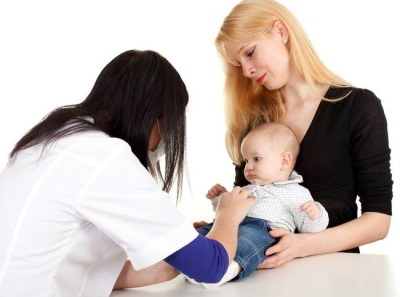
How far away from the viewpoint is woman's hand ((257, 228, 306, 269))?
190cm

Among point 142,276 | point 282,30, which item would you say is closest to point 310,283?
point 142,276

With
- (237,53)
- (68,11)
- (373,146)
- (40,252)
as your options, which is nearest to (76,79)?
(68,11)

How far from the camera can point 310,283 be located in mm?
1742

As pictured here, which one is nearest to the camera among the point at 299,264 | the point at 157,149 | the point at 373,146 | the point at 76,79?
the point at 157,149

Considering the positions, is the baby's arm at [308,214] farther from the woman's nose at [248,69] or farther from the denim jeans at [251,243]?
Answer: the woman's nose at [248,69]

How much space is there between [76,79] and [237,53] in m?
2.46

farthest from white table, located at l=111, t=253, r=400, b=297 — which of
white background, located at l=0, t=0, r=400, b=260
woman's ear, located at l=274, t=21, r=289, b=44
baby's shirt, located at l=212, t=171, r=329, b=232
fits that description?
white background, located at l=0, t=0, r=400, b=260

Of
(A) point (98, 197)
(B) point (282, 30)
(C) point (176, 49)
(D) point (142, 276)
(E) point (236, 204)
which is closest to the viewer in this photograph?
(A) point (98, 197)

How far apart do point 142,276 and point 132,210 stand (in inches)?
15.0

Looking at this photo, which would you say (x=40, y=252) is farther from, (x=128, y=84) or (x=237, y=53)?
(x=237, y=53)

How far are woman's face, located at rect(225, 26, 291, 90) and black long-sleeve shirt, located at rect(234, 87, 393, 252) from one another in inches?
7.6

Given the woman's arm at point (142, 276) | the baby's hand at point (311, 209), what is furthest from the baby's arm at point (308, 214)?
the woman's arm at point (142, 276)

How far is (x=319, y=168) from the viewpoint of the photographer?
2191 mm

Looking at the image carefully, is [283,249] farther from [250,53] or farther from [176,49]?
[176,49]
